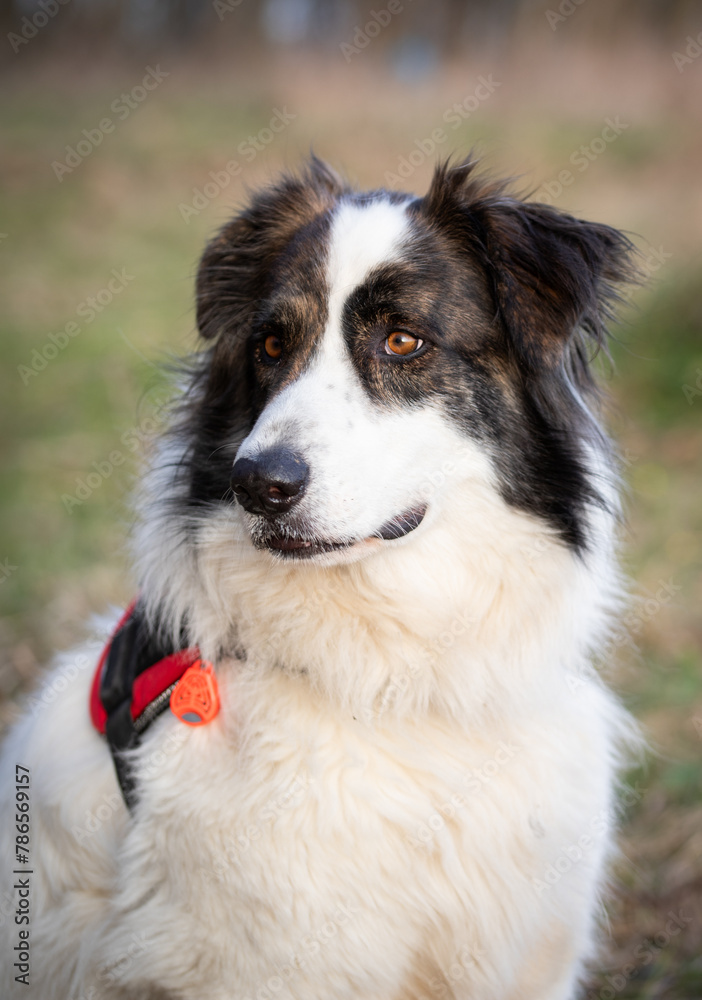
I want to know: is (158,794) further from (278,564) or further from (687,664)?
(687,664)

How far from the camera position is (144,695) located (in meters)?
2.34

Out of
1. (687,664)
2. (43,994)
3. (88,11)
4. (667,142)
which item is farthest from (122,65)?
(43,994)

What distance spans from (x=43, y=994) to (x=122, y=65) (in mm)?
22045

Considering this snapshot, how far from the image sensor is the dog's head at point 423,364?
2.22 m

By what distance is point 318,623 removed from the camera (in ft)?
7.72

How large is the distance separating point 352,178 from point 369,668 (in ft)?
6.61
